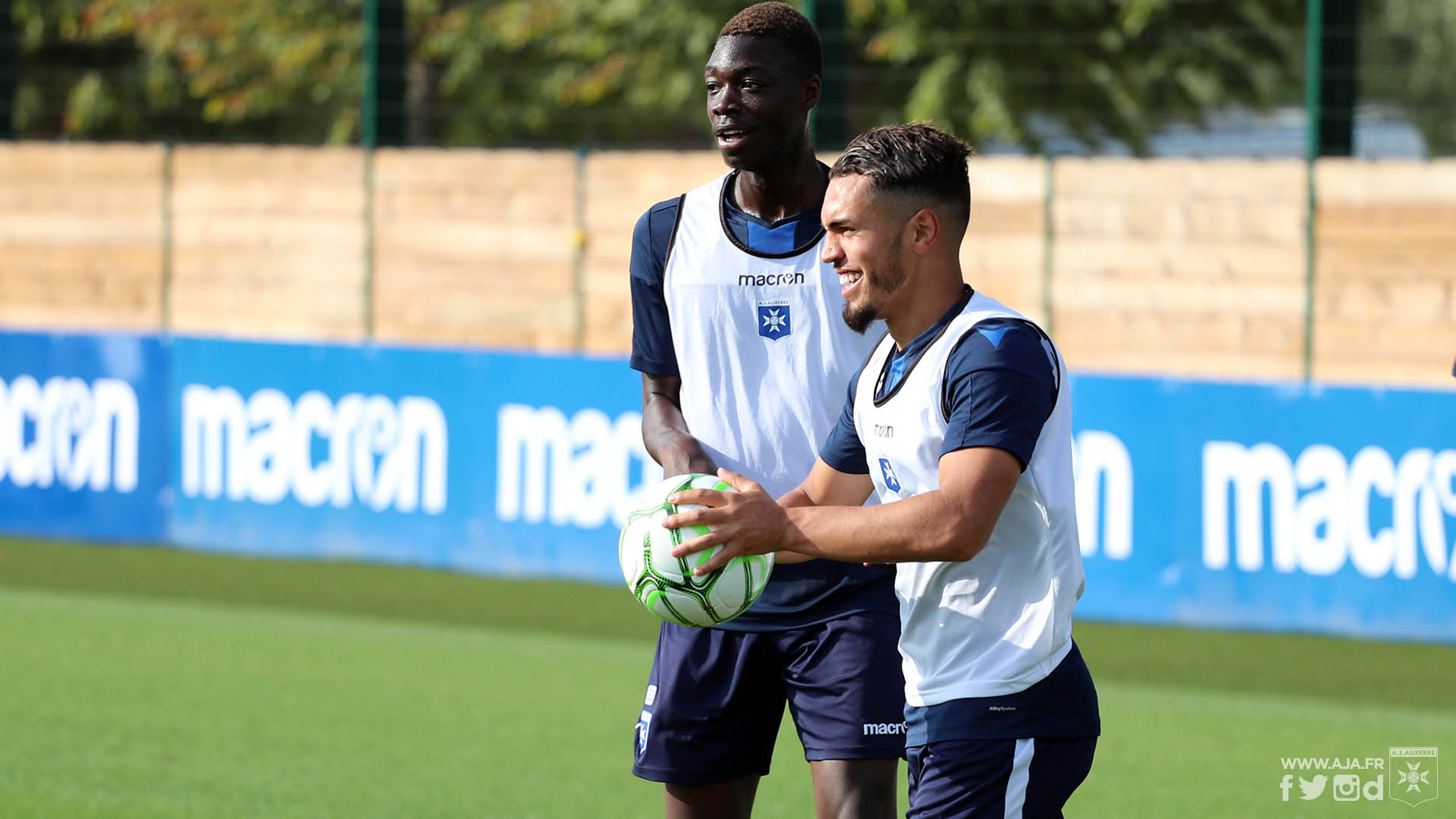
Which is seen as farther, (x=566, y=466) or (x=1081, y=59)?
(x=1081, y=59)

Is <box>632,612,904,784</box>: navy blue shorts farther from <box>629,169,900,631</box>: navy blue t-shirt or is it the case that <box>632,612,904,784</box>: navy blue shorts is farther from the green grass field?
the green grass field

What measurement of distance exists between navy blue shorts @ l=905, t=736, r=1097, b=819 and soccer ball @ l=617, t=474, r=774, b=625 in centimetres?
58

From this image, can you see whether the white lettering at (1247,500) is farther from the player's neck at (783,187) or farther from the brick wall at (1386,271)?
the player's neck at (783,187)

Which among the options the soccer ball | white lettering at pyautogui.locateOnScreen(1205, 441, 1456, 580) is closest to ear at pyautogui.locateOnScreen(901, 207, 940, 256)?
the soccer ball

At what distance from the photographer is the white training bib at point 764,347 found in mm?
4719

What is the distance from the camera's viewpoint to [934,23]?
19.8 metres

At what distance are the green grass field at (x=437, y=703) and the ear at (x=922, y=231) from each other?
3.48 metres

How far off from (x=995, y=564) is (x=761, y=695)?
1236mm

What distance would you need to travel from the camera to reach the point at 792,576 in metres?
4.79

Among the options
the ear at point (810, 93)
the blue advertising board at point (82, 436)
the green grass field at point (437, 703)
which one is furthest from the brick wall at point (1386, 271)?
the ear at point (810, 93)

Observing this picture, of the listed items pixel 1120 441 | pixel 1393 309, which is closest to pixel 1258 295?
pixel 1393 309

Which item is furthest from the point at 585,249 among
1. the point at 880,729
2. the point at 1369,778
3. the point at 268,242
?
the point at 880,729

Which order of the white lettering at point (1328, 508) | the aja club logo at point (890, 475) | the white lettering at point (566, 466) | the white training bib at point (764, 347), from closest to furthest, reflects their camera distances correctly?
the aja club logo at point (890, 475) < the white training bib at point (764, 347) < the white lettering at point (1328, 508) < the white lettering at point (566, 466)

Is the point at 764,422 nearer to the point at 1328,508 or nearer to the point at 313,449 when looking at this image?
the point at 1328,508
